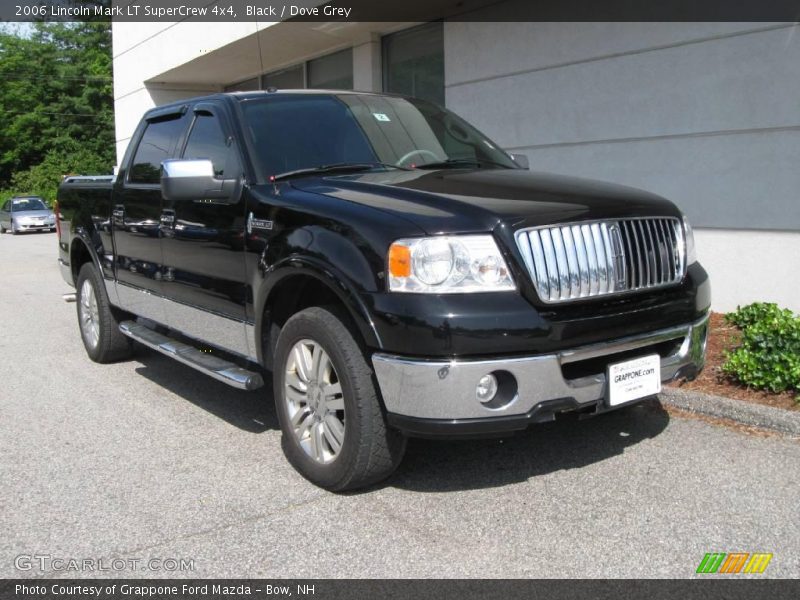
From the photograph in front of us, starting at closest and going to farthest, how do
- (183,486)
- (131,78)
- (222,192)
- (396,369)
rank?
(396,369) < (183,486) < (222,192) < (131,78)

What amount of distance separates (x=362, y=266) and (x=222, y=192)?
137 cm

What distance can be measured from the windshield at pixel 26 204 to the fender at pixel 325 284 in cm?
2953

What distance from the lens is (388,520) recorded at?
3.68m

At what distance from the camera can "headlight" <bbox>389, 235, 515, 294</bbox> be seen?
3430 mm

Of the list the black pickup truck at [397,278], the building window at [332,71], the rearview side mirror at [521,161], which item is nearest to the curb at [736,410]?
the black pickup truck at [397,278]

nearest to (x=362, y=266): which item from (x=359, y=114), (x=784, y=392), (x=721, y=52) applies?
(x=359, y=114)

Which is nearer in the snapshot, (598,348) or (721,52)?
(598,348)

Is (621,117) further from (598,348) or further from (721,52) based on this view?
(598,348)

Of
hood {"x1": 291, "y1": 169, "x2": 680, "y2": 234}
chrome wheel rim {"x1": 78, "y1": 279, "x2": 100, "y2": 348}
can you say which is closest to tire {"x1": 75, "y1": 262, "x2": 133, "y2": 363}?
chrome wheel rim {"x1": 78, "y1": 279, "x2": 100, "y2": 348}

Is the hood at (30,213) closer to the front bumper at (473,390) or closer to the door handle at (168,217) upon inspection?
the door handle at (168,217)

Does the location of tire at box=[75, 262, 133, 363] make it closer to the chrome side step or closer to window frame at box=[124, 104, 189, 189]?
the chrome side step

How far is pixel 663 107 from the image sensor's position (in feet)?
26.3

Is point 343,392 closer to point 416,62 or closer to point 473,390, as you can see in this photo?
point 473,390

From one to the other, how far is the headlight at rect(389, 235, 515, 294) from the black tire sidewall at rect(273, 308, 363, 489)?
456 mm
